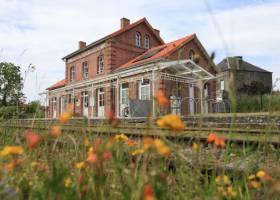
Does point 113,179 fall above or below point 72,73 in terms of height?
below

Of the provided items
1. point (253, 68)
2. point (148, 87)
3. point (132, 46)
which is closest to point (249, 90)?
point (253, 68)

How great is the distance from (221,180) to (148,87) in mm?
21885

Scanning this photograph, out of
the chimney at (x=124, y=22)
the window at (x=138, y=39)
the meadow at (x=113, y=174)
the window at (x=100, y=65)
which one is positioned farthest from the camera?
the chimney at (x=124, y=22)

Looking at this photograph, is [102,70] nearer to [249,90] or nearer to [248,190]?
[249,90]

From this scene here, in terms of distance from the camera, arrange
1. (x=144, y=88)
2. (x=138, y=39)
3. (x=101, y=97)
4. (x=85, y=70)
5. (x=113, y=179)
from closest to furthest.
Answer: (x=113, y=179), (x=144, y=88), (x=101, y=97), (x=138, y=39), (x=85, y=70)

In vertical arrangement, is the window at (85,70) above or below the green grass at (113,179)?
above

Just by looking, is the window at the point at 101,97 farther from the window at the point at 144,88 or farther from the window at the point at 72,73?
the window at the point at 72,73

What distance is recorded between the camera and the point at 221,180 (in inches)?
55.9

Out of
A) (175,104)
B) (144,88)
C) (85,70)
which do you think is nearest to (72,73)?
(85,70)

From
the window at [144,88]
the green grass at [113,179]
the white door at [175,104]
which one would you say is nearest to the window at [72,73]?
the window at [144,88]

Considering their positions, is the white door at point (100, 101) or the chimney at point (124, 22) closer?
the white door at point (100, 101)

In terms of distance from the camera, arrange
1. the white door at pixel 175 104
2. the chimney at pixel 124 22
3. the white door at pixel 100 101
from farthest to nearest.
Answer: the chimney at pixel 124 22 < the white door at pixel 100 101 < the white door at pixel 175 104

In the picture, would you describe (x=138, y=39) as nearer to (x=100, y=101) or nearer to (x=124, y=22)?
(x=124, y=22)

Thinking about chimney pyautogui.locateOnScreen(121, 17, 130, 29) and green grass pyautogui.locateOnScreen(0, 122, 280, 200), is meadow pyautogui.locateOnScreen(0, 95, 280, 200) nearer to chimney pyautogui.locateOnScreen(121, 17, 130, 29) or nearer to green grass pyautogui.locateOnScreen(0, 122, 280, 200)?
green grass pyautogui.locateOnScreen(0, 122, 280, 200)
